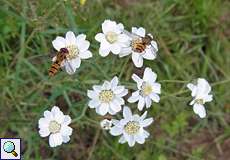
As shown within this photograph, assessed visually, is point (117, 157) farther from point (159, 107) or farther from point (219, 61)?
point (219, 61)

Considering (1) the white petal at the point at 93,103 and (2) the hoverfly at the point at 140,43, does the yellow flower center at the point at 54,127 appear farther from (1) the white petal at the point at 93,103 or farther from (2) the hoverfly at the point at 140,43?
(2) the hoverfly at the point at 140,43

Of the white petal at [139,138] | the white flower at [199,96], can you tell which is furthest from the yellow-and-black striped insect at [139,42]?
the white petal at [139,138]

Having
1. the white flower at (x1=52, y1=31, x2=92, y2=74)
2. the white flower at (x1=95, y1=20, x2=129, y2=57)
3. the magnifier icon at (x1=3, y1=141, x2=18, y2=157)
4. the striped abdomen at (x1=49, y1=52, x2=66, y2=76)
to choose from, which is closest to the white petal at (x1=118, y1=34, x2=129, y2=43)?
the white flower at (x1=95, y1=20, x2=129, y2=57)

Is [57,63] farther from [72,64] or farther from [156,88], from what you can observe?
[156,88]

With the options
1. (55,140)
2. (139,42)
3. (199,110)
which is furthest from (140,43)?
(55,140)

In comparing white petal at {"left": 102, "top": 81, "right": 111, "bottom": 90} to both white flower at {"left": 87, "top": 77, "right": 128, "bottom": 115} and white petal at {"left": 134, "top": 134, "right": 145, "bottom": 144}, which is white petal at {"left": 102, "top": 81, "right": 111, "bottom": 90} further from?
white petal at {"left": 134, "top": 134, "right": 145, "bottom": 144}
